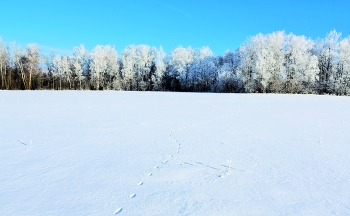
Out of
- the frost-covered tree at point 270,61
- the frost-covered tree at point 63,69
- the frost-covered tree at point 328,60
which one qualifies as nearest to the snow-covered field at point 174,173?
the frost-covered tree at point 270,61

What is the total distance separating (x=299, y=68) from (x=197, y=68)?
725 inches

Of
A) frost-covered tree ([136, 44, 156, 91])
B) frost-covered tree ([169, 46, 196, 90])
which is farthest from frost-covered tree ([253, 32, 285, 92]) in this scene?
frost-covered tree ([136, 44, 156, 91])

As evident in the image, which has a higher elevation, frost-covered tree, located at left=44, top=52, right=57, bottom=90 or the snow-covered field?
frost-covered tree, located at left=44, top=52, right=57, bottom=90

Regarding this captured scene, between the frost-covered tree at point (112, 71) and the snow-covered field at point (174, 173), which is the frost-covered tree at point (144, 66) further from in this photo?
the snow-covered field at point (174, 173)

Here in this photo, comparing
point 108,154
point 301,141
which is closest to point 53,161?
point 108,154

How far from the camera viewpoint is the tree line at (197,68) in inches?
1416

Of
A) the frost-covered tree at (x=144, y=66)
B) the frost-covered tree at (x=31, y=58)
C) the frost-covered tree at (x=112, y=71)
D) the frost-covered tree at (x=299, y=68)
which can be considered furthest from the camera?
the frost-covered tree at (x=144, y=66)

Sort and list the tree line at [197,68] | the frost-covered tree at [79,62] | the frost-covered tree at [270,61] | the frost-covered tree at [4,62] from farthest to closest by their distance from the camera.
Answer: the frost-covered tree at [79,62]
the frost-covered tree at [4,62]
the tree line at [197,68]
the frost-covered tree at [270,61]

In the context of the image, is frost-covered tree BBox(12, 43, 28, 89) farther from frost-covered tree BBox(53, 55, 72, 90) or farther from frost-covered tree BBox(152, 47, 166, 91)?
frost-covered tree BBox(152, 47, 166, 91)

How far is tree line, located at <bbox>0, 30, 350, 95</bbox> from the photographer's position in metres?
36.0

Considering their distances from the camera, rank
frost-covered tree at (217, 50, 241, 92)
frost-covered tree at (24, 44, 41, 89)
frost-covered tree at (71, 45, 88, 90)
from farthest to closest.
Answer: frost-covered tree at (71, 45, 88, 90), frost-covered tree at (24, 44, 41, 89), frost-covered tree at (217, 50, 241, 92)

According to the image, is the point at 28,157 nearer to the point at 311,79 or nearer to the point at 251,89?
the point at 251,89

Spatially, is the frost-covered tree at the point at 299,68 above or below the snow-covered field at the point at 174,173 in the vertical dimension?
above

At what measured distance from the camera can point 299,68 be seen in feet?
118
